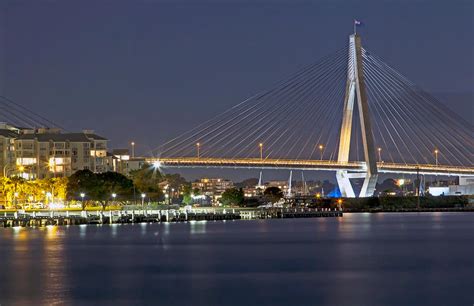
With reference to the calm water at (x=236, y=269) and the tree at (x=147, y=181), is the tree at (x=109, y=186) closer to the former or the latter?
the tree at (x=147, y=181)

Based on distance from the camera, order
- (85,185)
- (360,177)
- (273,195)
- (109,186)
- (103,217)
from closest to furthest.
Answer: (103,217) < (360,177) < (85,185) < (109,186) < (273,195)

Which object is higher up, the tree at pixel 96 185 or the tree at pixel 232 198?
the tree at pixel 96 185

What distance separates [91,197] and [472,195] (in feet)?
149

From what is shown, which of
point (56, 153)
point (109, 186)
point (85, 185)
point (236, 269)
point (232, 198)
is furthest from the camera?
point (232, 198)

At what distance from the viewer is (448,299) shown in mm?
28766

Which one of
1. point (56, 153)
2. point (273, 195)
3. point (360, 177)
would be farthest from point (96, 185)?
point (273, 195)

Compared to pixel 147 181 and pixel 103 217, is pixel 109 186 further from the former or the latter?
pixel 147 181

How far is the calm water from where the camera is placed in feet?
96.4

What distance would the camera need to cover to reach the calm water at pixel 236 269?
29.4 meters

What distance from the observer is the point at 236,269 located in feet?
122

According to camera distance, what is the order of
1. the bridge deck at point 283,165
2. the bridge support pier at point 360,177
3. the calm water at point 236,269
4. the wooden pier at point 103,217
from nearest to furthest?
the calm water at point 236,269 → the wooden pier at point 103,217 → the bridge support pier at point 360,177 → the bridge deck at point 283,165

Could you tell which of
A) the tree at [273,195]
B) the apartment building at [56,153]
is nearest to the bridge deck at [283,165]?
the apartment building at [56,153]

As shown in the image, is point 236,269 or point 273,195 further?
point 273,195

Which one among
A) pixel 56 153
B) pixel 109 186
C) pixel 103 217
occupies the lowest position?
pixel 103 217
